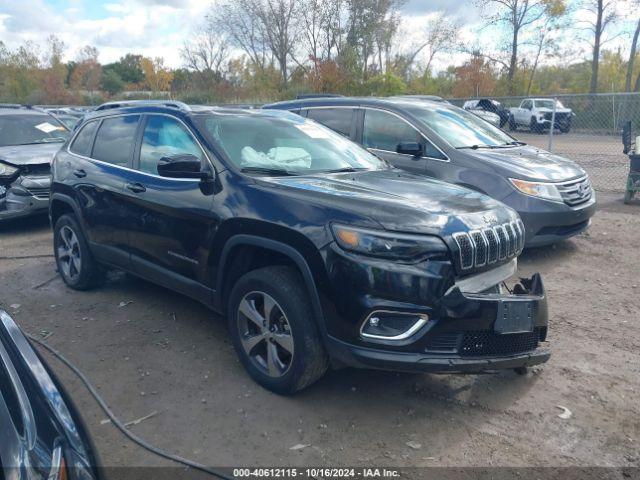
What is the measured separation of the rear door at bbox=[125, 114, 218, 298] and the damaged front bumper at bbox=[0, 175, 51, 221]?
4059mm

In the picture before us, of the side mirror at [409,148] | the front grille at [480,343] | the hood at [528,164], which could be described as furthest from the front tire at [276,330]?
the hood at [528,164]

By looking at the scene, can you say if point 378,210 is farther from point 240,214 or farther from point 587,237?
point 587,237

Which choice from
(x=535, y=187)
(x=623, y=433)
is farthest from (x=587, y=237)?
(x=623, y=433)

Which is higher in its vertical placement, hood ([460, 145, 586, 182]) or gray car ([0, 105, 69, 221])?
hood ([460, 145, 586, 182])

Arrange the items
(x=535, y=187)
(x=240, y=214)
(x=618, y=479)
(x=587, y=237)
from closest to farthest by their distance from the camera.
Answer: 1. (x=618, y=479)
2. (x=240, y=214)
3. (x=535, y=187)
4. (x=587, y=237)

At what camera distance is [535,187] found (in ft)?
20.5

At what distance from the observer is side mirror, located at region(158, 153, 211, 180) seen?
3734 millimetres

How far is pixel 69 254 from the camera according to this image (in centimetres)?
561

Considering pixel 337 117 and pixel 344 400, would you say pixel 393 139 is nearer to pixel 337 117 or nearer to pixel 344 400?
pixel 337 117

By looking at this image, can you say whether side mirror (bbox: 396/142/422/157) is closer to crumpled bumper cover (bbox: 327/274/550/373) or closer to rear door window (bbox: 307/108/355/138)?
rear door window (bbox: 307/108/355/138)

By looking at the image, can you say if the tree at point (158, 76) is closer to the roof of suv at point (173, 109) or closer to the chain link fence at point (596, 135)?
the chain link fence at point (596, 135)

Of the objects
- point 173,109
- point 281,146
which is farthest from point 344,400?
point 173,109

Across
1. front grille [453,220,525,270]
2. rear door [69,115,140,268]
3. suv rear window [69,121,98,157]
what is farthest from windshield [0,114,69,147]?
front grille [453,220,525,270]

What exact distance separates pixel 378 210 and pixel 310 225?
1.32 ft
